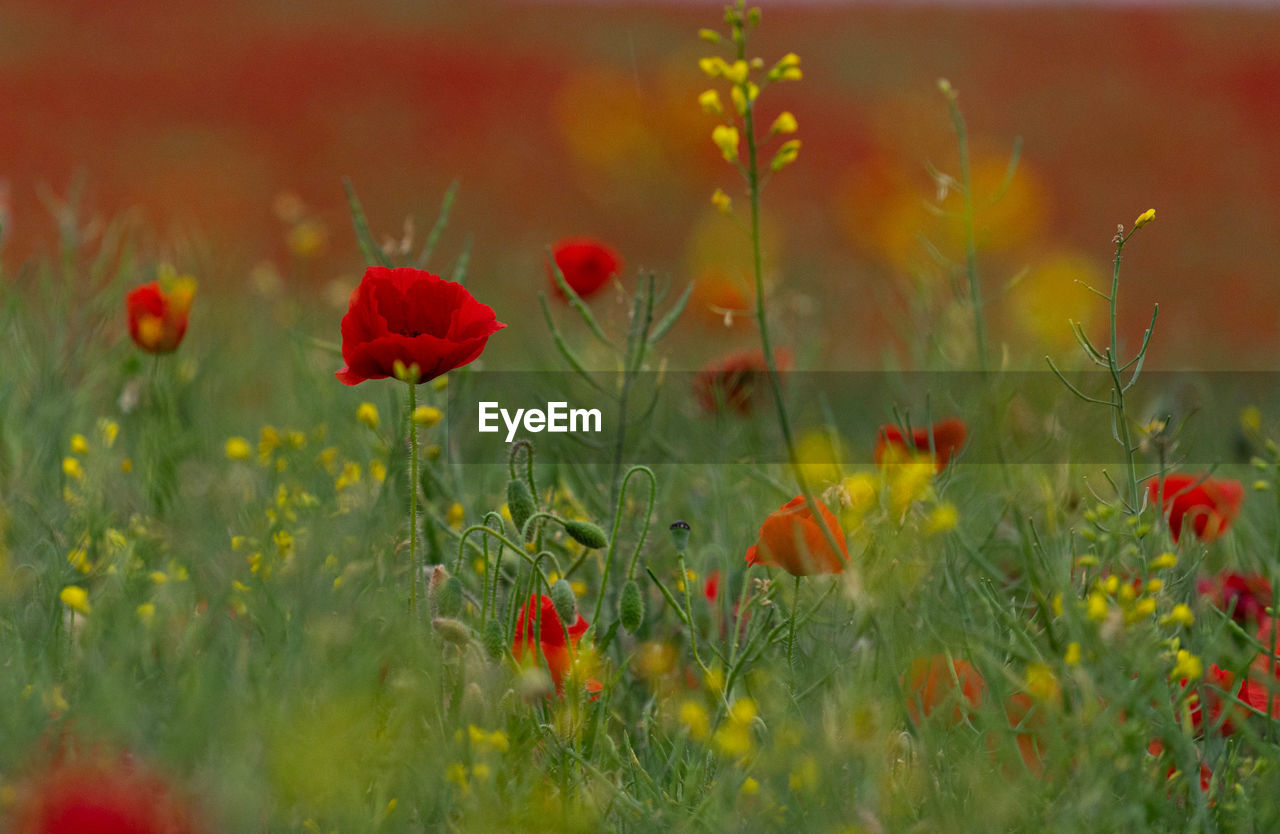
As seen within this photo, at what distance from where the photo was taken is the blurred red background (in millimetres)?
4945

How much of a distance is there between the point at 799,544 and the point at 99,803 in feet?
1.41

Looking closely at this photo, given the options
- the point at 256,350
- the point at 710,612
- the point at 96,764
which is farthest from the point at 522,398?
the point at 96,764

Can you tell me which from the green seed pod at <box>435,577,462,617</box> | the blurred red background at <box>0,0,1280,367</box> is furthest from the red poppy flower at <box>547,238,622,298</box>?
the blurred red background at <box>0,0,1280,367</box>

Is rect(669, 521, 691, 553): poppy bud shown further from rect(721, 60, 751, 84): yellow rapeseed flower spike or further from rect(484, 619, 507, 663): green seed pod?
rect(721, 60, 751, 84): yellow rapeseed flower spike

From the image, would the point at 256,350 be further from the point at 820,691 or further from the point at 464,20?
the point at 464,20

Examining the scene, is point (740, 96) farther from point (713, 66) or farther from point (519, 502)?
point (519, 502)

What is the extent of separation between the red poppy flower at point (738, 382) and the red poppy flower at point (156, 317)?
0.56 m

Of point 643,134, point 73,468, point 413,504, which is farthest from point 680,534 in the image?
point 643,134

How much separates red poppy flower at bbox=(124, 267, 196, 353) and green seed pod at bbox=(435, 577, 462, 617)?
543 mm

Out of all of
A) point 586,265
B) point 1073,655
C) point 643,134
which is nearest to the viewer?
point 1073,655

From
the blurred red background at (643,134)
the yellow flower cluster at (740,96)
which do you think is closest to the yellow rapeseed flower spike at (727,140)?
the yellow flower cluster at (740,96)

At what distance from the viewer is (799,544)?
760mm

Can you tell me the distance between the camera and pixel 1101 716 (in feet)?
2.08

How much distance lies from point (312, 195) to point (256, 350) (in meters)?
3.83
